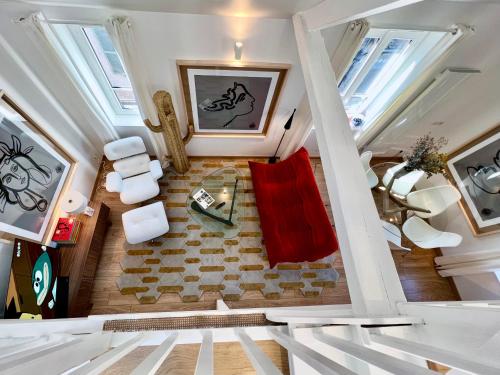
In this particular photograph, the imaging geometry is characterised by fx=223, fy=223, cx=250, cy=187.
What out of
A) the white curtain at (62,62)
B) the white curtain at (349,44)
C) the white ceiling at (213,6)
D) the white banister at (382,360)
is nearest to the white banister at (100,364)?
the white banister at (382,360)

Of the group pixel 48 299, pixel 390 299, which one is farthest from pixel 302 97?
pixel 48 299

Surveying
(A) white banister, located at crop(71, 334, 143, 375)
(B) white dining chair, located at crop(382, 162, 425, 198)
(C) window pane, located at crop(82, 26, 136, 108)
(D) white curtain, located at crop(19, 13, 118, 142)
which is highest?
(C) window pane, located at crop(82, 26, 136, 108)

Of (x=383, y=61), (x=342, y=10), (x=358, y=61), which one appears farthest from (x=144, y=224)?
(x=383, y=61)

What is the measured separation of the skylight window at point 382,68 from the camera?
96.8 inches

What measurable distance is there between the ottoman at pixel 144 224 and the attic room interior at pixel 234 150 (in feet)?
0.08

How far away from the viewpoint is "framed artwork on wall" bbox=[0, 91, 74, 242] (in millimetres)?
1894

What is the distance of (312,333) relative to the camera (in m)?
0.98

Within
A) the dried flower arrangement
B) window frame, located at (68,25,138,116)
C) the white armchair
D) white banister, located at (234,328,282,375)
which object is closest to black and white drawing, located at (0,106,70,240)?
the white armchair

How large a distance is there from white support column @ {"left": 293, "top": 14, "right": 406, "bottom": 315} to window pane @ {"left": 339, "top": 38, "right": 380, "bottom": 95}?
120 cm

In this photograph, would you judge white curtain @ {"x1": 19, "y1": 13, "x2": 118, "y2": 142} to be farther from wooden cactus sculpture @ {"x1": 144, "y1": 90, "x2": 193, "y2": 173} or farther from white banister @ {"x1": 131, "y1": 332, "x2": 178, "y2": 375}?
white banister @ {"x1": 131, "y1": 332, "x2": 178, "y2": 375}

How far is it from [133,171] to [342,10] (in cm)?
291

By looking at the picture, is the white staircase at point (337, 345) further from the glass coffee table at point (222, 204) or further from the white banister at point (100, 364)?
the glass coffee table at point (222, 204)

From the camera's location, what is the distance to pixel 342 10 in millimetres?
1778

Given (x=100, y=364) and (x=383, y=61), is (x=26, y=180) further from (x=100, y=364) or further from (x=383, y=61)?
(x=383, y=61)
